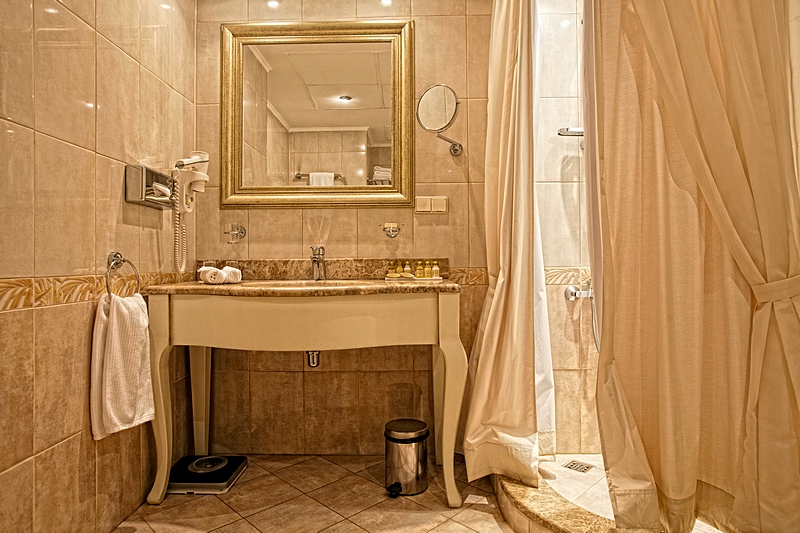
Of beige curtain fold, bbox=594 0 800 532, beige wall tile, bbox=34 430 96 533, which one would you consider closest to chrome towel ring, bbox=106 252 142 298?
beige wall tile, bbox=34 430 96 533

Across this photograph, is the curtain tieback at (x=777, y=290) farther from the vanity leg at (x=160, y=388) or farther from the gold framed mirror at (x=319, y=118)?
the vanity leg at (x=160, y=388)

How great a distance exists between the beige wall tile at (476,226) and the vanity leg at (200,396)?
1314 millimetres

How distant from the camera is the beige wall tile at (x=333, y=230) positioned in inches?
91.7

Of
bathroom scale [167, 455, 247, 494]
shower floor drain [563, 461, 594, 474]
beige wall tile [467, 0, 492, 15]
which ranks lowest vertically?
bathroom scale [167, 455, 247, 494]

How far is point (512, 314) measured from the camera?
1821 mm

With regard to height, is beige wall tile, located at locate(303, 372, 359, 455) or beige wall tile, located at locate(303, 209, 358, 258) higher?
beige wall tile, located at locate(303, 209, 358, 258)

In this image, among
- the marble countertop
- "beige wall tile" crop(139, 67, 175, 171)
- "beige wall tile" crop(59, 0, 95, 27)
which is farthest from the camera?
"beige wall tile" crop(139, 67, 175, 171)

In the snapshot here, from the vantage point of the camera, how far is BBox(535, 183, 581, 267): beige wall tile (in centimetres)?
222

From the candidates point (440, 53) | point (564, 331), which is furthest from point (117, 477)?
point (440, 53)

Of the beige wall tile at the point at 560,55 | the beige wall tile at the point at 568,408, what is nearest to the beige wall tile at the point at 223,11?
the beige wall tile at the point at 560,55

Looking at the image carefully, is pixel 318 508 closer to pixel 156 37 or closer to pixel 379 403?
pixel 379 403

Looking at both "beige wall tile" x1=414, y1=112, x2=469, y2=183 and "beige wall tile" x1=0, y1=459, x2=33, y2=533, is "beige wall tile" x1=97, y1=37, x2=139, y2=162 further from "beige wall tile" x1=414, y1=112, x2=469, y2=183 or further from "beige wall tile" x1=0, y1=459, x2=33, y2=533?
"beige wall tile" x1=414, y1=112, x2=469, y2=183

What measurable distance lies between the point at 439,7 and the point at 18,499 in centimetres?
241

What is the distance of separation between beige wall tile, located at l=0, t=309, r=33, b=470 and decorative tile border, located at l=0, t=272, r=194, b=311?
3cm
